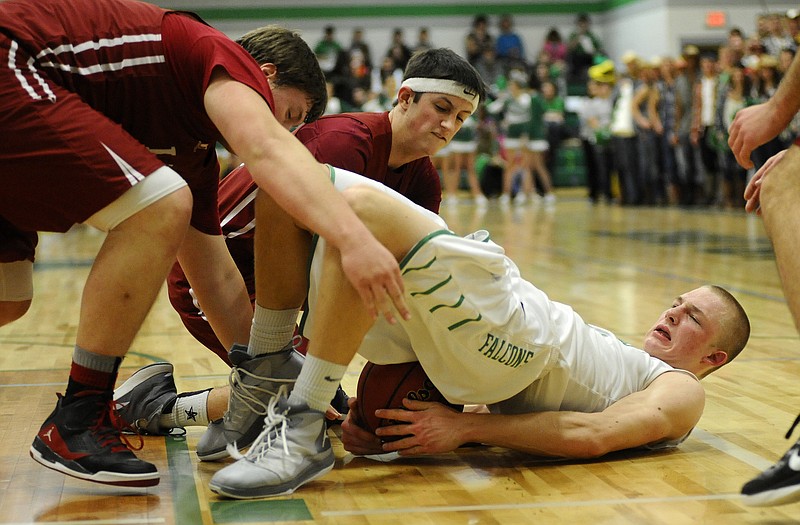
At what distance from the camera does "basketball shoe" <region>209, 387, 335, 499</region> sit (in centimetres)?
227

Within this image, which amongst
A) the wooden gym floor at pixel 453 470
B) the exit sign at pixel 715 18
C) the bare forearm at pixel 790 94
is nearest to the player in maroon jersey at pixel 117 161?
the wooden gym floor at pixel 453 470

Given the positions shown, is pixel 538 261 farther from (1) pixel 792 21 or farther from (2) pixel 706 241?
(1) pixel 792 21

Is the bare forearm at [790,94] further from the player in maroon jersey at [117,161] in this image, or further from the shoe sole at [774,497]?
the player in maroon jersey at [117,161]

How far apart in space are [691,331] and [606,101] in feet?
44.6

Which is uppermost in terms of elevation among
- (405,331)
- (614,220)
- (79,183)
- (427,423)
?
(79,183)

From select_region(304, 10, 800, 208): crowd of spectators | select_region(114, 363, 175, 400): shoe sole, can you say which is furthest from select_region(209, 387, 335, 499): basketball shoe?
select_region(304, 10, 800, 208): crowd of spectators

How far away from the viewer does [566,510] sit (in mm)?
2211

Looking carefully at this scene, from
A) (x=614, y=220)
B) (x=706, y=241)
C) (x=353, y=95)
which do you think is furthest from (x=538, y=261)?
(x=353, y=95)

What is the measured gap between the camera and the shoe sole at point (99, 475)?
2256mm

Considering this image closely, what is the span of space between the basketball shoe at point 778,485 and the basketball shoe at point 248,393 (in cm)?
105

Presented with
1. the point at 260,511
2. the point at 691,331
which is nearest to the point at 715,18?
the point at 691,331

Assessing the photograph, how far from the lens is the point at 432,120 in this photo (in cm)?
328

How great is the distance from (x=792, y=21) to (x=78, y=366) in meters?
10.4

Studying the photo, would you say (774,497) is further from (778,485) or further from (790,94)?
(790,94)
